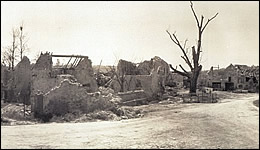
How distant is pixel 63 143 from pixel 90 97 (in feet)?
18.6

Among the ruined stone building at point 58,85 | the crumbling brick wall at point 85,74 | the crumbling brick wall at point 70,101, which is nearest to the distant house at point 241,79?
the crumbling brick wall at point 70,101

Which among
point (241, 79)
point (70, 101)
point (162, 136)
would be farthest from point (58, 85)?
point (162, 136)

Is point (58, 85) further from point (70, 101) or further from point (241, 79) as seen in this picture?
point (241, 79)

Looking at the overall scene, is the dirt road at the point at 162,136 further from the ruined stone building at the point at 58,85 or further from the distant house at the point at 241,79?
the ruined stone building at the point at 58,85

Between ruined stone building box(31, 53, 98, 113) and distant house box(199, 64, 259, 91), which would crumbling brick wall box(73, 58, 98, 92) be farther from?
distant house box(199, 64, 259, 91)

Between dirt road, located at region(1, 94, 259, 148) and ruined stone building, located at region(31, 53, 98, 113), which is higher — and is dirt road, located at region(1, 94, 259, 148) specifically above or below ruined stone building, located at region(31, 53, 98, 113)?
below

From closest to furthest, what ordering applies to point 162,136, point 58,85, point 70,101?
point 162,136, point 70,101, point 58,85

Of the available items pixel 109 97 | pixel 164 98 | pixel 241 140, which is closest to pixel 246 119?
pixel 241 140

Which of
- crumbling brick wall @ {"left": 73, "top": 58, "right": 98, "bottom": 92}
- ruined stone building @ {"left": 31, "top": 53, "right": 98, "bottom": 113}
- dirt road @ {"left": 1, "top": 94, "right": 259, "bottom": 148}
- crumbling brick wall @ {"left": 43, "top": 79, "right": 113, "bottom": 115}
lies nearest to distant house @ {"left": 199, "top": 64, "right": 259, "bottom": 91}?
dirt road @ {"left": 1, "top": 94, "right": 259, "bottom": 148}

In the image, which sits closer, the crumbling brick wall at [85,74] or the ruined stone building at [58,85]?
the ruined stone building at [58,85]

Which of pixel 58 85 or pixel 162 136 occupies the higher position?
pixel 58 85

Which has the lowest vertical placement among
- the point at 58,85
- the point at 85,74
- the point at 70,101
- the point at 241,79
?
the point at 70,101

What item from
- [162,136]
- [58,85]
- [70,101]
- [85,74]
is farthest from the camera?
[85,74]

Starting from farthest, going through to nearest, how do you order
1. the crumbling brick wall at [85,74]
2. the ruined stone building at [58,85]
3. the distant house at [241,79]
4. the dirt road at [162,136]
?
1. the crumbling brick wall at [85,74]
2. the ruined stone building at [58,85]
3. the distant house at [241,79]
4. the dirt road at [162,136]
